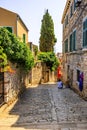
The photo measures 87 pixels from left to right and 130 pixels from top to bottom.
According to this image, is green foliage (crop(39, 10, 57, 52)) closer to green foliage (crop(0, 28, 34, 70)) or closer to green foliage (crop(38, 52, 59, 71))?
green foliage (crop(38, 52, 59, 71))

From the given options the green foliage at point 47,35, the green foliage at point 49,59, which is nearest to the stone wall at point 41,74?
the green foliage at point 49,59

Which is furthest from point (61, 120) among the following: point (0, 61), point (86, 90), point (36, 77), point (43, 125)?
point (36, 77)

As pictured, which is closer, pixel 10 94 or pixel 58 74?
pixel 10 94

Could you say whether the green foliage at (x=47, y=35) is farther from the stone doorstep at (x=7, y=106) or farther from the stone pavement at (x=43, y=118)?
the stone pavement at (x=43, y=118)

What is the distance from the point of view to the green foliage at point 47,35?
1619 inches

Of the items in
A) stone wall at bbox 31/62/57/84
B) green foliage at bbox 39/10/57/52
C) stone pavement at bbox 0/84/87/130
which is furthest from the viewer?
green foliage at bbox 39/10/57/52

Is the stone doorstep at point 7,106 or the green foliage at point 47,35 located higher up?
the green foliage at point 47,35

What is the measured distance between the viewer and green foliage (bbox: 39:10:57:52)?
135 feet

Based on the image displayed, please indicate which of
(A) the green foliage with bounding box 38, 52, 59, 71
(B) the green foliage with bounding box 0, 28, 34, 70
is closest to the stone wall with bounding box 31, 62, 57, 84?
(A) the green foliage with bounding box 38, 52, 59, 71

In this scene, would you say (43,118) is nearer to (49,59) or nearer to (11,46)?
(11,46)

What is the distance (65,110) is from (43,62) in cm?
2183

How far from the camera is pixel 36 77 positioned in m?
30.0

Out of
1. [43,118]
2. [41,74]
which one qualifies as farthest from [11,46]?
[41,74]

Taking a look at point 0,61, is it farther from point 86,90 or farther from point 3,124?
point 86,90
